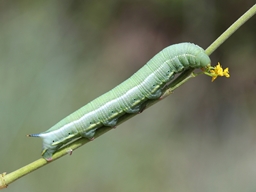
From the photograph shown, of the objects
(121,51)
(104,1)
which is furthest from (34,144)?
(104,1)

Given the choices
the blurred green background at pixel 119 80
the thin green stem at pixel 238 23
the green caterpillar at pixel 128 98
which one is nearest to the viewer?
the thin green stem at pixel 238 23

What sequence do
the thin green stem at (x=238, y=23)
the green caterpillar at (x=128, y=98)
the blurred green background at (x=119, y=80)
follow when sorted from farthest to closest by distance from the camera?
the blurred green background at (x=119, y=80) → the green caterpillar at (x=128, y=98) → the thin green stem at (x=238, y=23)

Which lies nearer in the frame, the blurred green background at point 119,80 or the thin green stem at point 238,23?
the thin green stem at point 238,23

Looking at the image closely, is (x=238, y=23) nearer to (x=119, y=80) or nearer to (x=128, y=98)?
(x=128, y=98)

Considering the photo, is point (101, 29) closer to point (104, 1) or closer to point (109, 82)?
point (104, 1)

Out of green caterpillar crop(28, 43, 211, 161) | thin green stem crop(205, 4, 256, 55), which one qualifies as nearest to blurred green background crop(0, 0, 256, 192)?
green caterpillar crop(28, 43, 211, 161)

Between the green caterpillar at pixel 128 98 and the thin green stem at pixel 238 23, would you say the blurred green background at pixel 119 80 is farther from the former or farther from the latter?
the thin green stem at pixel 238 23

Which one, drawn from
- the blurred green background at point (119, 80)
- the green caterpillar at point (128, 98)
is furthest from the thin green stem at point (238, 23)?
the blurred green background at point (119, 80)
